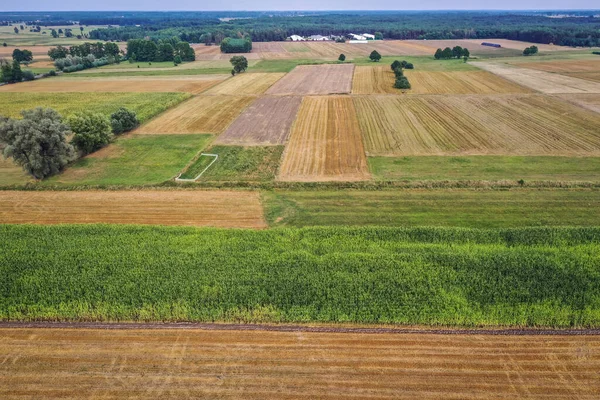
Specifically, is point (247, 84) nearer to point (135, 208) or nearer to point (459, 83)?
point (459, 83)

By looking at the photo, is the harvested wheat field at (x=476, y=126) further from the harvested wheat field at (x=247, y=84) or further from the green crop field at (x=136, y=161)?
the harvested wheat field at (x=247, y=84)

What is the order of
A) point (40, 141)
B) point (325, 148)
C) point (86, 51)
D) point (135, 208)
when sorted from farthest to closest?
point (86, 51) → point (325, 148) → point (40, 141) → point (135, 208)

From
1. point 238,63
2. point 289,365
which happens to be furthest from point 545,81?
point 289,365

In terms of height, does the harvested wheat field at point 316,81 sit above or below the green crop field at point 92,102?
above

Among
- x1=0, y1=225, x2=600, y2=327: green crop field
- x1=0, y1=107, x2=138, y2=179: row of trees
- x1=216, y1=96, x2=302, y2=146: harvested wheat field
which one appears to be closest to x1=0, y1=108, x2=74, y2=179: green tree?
x1=0, y1=107, x2=138, y2=179: row of trees

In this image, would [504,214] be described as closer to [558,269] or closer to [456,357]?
[558,269]

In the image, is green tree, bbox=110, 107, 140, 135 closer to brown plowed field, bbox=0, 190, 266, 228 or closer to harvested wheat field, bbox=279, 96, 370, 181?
brown plowed field, bbox=0, 190, 266, 228

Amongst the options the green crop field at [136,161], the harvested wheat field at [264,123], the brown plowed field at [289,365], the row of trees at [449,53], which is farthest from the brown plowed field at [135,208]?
the row of trees at [449,53]
